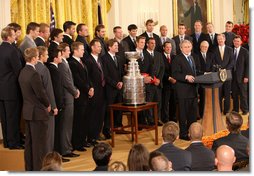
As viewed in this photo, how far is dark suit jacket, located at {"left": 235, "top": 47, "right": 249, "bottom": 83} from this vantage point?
9.77 meters

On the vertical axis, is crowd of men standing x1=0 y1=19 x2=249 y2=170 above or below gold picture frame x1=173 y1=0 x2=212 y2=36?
below

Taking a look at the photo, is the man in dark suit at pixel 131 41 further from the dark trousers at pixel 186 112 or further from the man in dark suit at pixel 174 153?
the man in dark suit at pixel 174 153

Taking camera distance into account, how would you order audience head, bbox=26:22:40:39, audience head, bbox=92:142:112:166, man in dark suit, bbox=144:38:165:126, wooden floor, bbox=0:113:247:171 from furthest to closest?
1. man in dark suit, bbox=144:38:165:126
2. audience head, bbox=26:22:40:39
3. wooden floor, bbox=0:113:247:171
4. audience head, bbox=92:142:112:166

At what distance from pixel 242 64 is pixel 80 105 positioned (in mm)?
3351

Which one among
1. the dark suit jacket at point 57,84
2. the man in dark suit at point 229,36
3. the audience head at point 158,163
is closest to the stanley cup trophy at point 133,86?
the dark suit jacket at point 57,84

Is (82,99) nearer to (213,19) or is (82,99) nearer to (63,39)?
(63,39)

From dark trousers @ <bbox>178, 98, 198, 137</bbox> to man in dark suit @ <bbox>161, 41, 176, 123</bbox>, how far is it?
0.81 metres

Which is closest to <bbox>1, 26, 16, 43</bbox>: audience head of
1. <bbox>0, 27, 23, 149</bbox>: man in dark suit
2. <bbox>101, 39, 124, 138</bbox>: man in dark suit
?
<bbox>0, 27, 23, 149</bbox>: man in dark suit

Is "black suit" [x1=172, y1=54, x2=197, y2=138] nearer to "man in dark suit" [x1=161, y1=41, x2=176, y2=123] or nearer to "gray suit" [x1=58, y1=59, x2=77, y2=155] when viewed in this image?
"man in dark suit" [x1=161, y1=41, x2=176, y2=123]

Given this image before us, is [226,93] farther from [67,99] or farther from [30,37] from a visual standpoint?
[30,37]

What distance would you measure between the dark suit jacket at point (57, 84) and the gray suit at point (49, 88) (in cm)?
18

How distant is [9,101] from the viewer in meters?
7.42

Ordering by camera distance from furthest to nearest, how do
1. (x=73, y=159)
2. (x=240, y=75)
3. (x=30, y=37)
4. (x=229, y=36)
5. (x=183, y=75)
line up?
(x=229, y=36), (x=240, y=75), (x=183, y=75), (x=30, y=37), (x=73, y=159)

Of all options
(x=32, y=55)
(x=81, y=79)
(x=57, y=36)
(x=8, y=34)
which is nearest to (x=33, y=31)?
(x=57, y=36)
